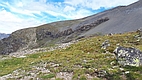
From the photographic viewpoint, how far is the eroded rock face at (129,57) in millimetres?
28391

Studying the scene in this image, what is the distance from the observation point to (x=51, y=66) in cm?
2939

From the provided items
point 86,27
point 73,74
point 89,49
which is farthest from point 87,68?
point 86,27

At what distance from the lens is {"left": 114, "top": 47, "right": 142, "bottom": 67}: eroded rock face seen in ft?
93.1

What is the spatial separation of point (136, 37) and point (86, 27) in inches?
5706

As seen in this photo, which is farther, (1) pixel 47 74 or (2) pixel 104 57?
(2) pixel 104 57

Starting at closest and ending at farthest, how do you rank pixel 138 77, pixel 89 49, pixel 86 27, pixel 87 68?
pixel 138 77 < pixel 87 68 < pixel 89 49 < pixel 86 27

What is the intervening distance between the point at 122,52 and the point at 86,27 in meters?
169

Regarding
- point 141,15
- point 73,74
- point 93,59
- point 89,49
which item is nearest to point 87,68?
point 73,74

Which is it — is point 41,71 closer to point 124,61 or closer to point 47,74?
point 47,74

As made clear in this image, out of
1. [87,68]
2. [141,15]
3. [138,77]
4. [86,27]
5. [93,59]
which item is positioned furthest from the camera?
[86,27]

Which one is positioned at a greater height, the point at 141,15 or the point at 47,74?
the point at 141,15

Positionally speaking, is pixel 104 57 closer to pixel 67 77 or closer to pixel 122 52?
pixel 122 52

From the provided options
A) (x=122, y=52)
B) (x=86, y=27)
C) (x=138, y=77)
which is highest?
(x=86, y=27)

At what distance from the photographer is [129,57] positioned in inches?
1133
